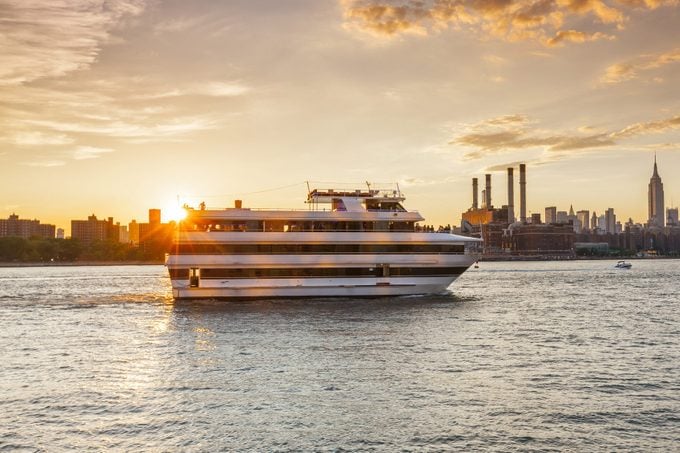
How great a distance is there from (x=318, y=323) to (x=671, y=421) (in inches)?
1024

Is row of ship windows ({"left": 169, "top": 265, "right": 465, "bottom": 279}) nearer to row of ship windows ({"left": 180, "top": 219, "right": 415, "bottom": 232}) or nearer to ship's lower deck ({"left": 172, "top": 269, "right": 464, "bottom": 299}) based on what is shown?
ship's lower deck ({"left": 172, "top": 269, "right": 464, "bottom": 299})

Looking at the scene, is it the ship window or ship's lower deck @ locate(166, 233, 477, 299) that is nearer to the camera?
ship's lower deck @ locate(166, 233, 477, 299)

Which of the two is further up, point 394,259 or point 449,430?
point 394,259

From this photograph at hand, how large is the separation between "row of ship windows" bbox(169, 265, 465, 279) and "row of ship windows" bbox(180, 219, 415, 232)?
3.69 meters

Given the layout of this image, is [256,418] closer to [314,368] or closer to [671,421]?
[314,368]

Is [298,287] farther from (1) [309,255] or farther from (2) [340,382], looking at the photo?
(2) [340,382]

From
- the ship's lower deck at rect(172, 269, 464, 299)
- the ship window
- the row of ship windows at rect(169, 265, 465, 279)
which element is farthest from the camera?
the ship window

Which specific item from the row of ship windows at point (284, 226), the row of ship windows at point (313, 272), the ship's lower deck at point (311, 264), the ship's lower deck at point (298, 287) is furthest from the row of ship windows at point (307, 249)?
the ship's lower deck at point (298, 287)

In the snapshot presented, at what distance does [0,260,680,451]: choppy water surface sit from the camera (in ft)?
66.1

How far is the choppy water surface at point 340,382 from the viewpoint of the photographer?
2016 cm

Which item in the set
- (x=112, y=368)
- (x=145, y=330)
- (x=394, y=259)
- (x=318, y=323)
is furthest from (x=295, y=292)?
(x=112, y=368)

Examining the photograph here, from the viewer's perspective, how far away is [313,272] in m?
57.3

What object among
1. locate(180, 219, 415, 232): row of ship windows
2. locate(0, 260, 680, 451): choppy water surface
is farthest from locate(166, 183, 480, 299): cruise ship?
locate(0, 260, 680, 451): choppy water surface

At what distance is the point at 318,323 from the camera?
4425cm
